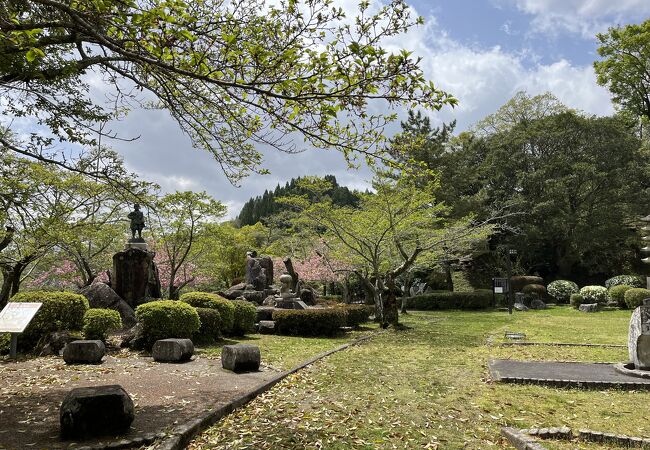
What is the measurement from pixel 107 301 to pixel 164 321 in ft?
9.90

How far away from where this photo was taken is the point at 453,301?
88.4 feet

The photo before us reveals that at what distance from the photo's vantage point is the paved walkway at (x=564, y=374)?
6.44 meters

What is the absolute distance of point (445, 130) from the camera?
116 feet

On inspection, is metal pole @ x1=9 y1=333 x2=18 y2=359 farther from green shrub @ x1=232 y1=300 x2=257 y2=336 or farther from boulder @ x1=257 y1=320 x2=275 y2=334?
boulder @ x1=257 y1=320 x2=275 y2=334

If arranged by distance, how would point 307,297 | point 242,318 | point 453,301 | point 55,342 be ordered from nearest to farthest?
point 55,342 → point 242,318 → point 307,297 → point 453,301

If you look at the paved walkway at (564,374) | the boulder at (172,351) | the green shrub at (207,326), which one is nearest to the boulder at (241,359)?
the boulder at (172,351)

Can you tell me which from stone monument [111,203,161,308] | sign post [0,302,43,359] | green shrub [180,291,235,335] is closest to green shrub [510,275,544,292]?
green shrub [180,291,235,335]

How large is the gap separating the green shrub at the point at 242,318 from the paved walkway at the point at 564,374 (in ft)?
22.6

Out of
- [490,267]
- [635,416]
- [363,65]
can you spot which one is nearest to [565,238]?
[490,267]

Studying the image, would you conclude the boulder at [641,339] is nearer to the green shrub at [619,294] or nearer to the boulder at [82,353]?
the boulder at [82,353]

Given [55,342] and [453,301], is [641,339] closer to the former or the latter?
[55,342]

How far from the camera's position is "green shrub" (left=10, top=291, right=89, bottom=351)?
9281 mm

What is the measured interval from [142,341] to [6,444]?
18.8ft

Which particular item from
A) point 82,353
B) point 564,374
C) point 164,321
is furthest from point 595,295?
point 82,353
